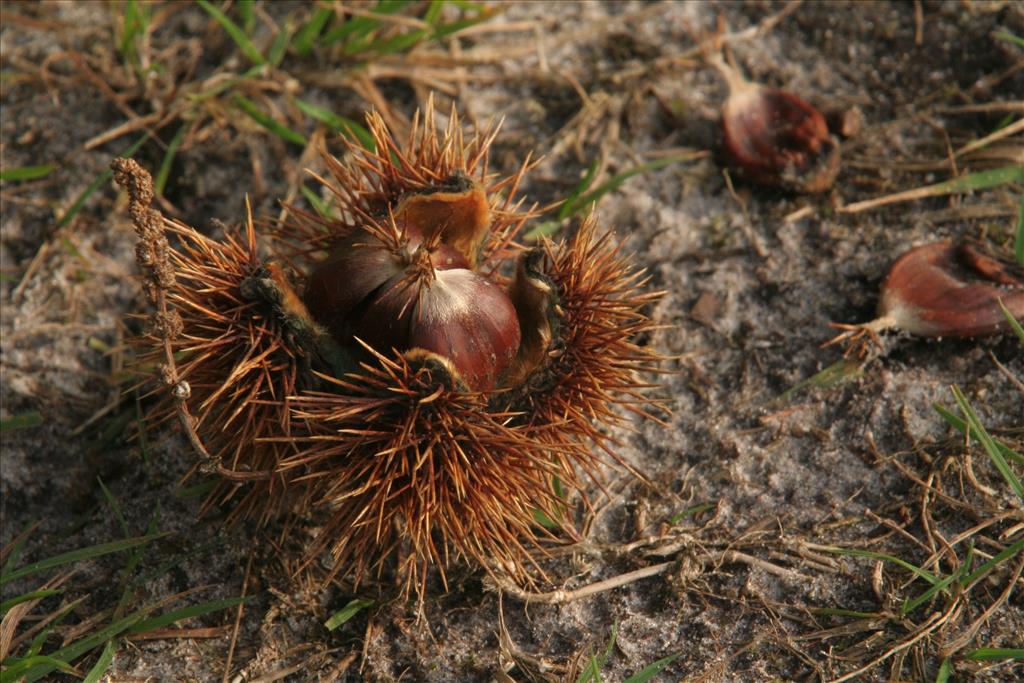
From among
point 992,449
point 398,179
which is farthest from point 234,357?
point 992,449

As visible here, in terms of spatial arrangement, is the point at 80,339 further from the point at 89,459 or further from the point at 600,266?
the point at 600,266

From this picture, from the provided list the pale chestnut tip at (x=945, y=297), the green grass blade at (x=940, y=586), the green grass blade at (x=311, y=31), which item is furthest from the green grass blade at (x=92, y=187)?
the green grass blade at (x=940, y=586)

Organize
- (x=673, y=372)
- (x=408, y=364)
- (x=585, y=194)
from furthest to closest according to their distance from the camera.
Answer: (x=585, y=194) → (x=673, y=372) → (x=408, y=364)

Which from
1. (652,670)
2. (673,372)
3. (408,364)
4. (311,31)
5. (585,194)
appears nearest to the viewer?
(408,364)

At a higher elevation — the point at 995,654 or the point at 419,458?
the point at 419,458

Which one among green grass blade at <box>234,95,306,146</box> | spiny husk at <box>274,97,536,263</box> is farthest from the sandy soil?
spiny husk at <box>274,97,536,263</box>

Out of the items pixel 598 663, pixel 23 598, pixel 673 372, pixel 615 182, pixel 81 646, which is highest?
pixel 615 182

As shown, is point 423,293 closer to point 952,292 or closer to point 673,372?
point 673,372
